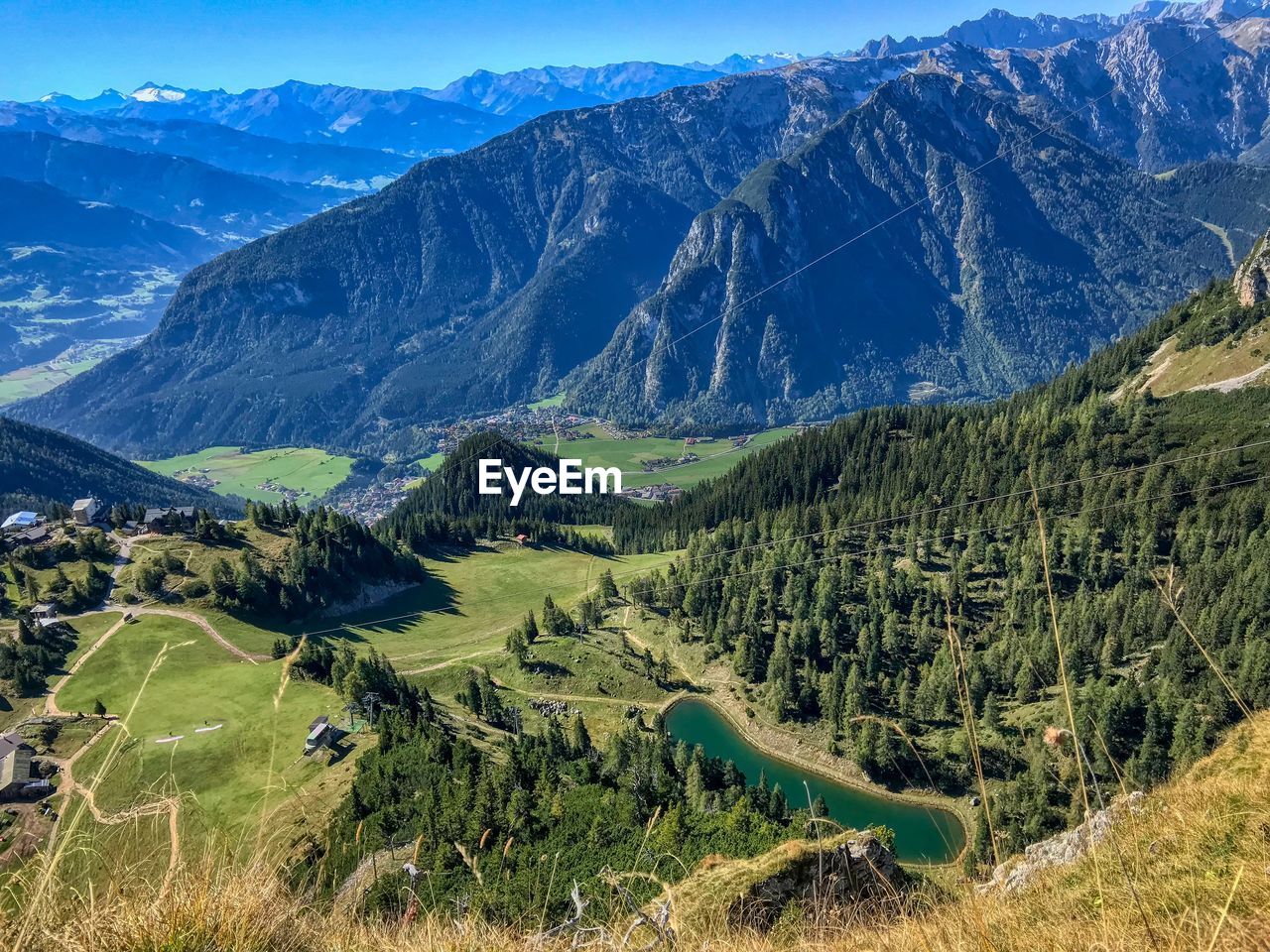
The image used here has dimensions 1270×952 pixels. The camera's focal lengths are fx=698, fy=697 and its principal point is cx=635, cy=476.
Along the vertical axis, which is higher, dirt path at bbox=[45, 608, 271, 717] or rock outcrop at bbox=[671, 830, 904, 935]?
rock outcrop at bbox=[671, 830, 904, 935]

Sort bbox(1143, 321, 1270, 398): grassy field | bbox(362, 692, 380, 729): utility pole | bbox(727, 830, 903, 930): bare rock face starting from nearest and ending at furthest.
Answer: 1. bbox(727, 830, 903, 930): bare rock face
2. bbox(362, 692, 380, 729): utility pole
3. bbox(1143, 321, 1270, 398): grassy field

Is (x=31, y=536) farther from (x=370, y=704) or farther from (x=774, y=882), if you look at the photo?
(x=774, y=882)

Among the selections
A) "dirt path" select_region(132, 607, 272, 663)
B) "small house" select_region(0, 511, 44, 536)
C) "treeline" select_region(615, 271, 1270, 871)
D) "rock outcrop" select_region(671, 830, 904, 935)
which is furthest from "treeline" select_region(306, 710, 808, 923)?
"small house" select_region(0, 511, 44, 536)

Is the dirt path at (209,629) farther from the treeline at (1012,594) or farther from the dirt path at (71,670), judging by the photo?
the treeline at (1012,594)

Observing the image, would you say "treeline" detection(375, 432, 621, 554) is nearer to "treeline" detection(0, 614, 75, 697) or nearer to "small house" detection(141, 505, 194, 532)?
"small house" detection(141, 505, 194, 532)

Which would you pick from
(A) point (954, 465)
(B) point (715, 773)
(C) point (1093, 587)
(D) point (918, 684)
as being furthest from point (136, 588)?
(A) point (954, 465)

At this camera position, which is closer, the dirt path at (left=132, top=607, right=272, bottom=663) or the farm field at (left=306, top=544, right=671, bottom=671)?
the dirt path at (left=132, top=607, right=272, bottom=663)

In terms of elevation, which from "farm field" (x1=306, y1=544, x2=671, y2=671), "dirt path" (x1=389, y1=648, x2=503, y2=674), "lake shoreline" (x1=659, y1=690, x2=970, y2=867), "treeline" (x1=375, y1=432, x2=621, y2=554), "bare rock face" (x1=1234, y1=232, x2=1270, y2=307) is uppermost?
"bare rock face" (x1=1234, y1=232, x2=1270, y2=307)

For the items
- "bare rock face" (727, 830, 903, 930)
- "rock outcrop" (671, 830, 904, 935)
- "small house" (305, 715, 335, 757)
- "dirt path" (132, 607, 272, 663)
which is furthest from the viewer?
"dirt path" (132, 607, 272, 663)
